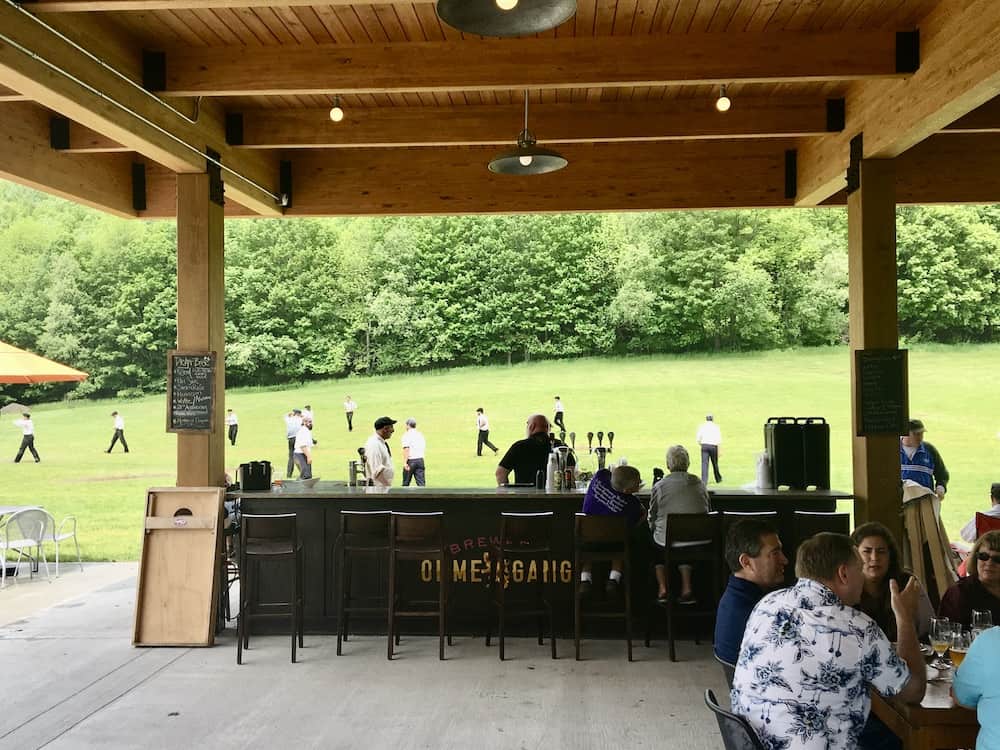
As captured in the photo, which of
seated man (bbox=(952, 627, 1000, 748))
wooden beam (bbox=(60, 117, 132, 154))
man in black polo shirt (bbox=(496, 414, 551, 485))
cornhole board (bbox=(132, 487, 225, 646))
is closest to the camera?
seated man (bbox=(952, 627, 1000, 748))

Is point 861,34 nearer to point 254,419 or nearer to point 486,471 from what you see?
point 486,471

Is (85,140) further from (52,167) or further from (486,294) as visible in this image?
(486,294)

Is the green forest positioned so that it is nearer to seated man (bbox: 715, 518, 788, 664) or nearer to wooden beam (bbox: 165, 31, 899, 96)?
wooden beam (bbox: 165, 31, 899, 96)

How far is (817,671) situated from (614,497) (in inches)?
136

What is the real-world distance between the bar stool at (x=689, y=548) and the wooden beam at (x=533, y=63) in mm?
2810

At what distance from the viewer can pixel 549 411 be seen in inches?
965

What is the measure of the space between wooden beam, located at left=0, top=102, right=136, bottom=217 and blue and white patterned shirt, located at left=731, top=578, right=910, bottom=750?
613cm

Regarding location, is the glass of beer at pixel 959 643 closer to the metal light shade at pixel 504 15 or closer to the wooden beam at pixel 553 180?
the metal light shade at pixel 504 15

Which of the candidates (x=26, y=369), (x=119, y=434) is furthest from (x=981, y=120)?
(x=119, y=434)

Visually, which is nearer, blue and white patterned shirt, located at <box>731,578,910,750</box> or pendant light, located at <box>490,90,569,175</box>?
blue and white patterned shirt, located at <box>731,578,910,750</box>

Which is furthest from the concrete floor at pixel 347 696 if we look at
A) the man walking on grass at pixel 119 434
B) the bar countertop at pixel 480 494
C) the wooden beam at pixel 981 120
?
the man walking on grass at pixel 119 434

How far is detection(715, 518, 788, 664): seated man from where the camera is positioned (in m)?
3.24

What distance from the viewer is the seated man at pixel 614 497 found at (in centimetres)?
605

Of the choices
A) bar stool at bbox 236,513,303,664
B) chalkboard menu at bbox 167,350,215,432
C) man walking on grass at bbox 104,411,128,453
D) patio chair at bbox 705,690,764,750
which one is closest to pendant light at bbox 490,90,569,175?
chalkboard menu at bbox 167,350,215,432
